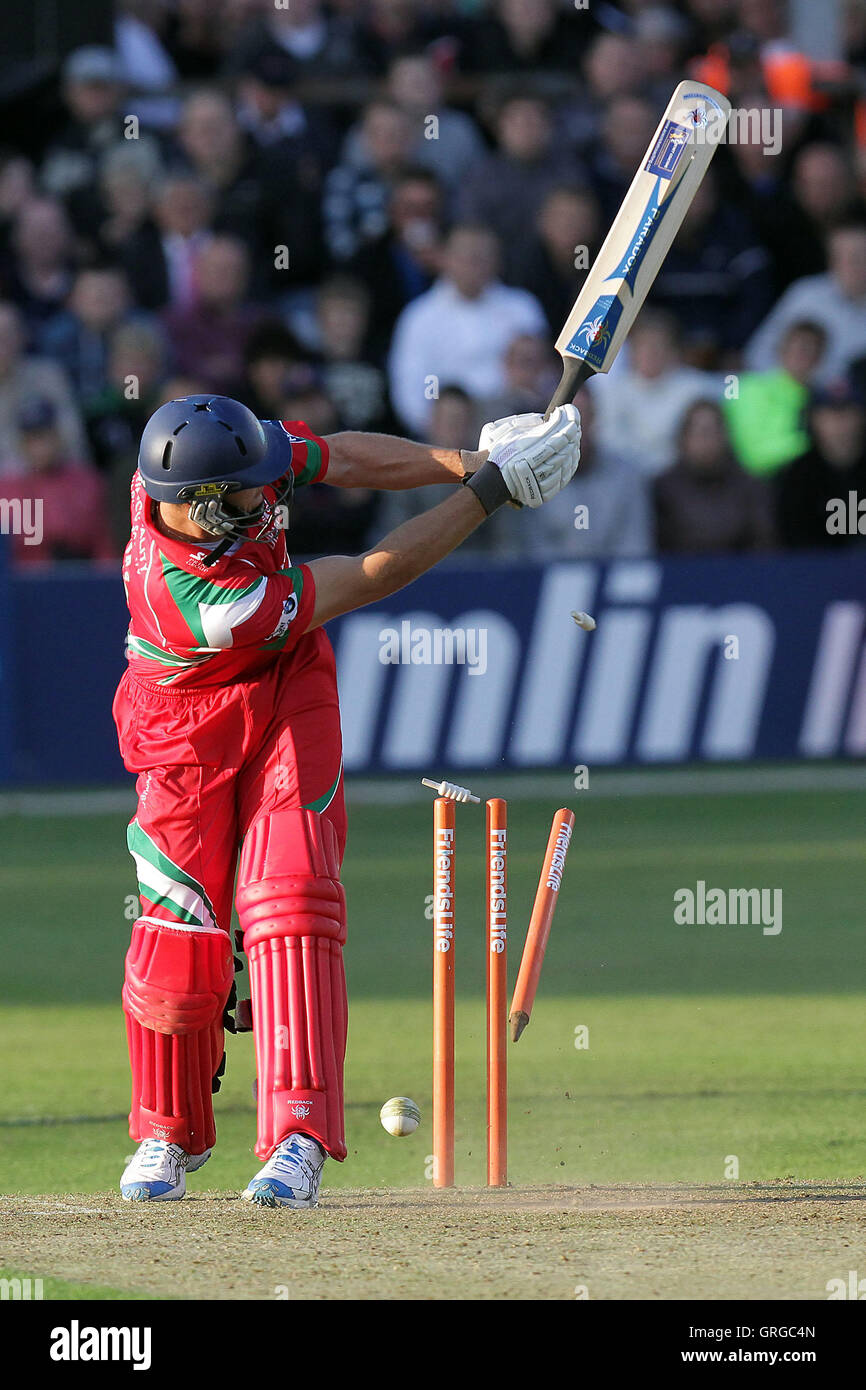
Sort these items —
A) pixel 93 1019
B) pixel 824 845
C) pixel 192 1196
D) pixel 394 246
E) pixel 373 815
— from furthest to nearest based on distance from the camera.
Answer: pixel 394 246 → pixel 373 815 → pixel 824 845 → pixel 93 1019 → pixel 192 1196

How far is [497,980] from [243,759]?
0.96 metres

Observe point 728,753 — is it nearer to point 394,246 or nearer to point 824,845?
point 824,845

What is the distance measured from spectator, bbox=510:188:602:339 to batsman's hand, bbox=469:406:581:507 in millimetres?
9391

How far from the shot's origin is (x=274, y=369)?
14.8 metres

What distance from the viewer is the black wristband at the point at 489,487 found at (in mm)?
5984

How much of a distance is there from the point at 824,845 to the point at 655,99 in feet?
21.8

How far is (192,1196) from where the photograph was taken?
6.16 metres

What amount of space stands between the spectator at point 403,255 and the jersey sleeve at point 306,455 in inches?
366

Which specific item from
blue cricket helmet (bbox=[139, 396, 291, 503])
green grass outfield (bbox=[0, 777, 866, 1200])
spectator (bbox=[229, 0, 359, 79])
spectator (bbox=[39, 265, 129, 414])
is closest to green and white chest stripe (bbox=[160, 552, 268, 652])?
blue cricket helmet (bbox=[139, 396, 291, 503])

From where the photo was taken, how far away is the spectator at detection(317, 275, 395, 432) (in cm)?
1511

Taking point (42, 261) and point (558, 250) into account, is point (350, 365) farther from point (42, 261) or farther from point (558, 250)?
point (42, 261)

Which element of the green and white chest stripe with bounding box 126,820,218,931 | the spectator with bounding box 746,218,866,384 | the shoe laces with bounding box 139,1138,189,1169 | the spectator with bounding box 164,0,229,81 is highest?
the spectator with bounding box 164,0,229,81

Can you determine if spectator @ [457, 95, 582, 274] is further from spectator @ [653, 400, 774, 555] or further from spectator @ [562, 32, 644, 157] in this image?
spectator @ [653, 400, 774, 555]
